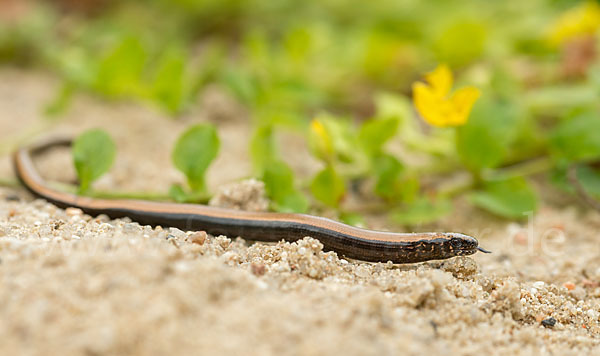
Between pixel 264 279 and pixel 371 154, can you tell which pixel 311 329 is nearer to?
pixel 264 279

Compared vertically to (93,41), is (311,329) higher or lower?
lower

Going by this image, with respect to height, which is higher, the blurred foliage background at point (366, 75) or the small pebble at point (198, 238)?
the blurred foliage background at point (366, 75)

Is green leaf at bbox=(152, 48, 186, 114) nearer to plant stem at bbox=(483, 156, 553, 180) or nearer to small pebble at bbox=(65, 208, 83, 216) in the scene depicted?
small pebble at bbox=(65, 208, 83, 216)

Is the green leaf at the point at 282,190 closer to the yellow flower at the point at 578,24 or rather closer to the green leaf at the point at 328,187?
the green leaf at the point at 328,187

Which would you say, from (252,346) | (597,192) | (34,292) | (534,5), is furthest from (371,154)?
(534,5)

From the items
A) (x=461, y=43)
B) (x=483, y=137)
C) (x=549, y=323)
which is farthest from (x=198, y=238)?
(x=461, y=43)

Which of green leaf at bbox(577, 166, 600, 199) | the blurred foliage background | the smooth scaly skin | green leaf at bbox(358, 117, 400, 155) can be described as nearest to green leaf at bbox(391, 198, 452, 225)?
the blurred foliage background

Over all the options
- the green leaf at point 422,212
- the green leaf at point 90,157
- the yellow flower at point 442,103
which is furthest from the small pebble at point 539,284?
the green leaf at point 90,157
